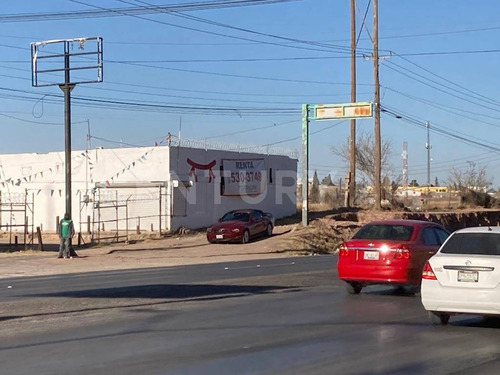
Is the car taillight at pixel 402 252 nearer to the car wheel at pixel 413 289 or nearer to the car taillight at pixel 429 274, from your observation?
the car wheel at pixel 413 289

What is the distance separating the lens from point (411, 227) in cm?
1576

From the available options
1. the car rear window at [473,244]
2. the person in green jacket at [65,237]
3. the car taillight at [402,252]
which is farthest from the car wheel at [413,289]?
the person in green jacket at [65,237]

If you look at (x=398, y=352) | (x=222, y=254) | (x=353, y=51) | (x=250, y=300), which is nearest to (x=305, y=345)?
(x=398, y=352)

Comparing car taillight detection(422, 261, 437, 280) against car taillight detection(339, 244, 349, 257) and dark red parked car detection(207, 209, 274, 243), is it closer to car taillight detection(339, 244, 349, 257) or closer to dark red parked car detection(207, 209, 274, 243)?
car taillight detection(339, 244, 349, 257)

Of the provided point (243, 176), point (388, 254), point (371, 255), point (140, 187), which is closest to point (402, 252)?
point (388, 254)

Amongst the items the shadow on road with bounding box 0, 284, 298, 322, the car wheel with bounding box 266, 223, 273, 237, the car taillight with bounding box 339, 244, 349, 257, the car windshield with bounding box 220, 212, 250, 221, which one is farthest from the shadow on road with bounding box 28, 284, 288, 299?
the car wheel with bounding box 266, 223, 273, 237

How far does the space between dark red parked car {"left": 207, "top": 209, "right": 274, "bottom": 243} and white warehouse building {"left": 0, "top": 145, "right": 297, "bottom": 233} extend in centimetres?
488

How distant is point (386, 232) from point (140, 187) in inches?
1121

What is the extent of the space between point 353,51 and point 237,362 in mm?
40482

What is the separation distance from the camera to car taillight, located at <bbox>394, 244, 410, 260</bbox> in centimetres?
1495

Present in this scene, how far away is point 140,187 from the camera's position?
42750mm

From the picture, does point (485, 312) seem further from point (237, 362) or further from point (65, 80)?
point (65, 80)

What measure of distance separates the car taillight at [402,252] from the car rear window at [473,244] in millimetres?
3068

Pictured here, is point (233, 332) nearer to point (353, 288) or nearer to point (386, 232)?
point (353, 288)
